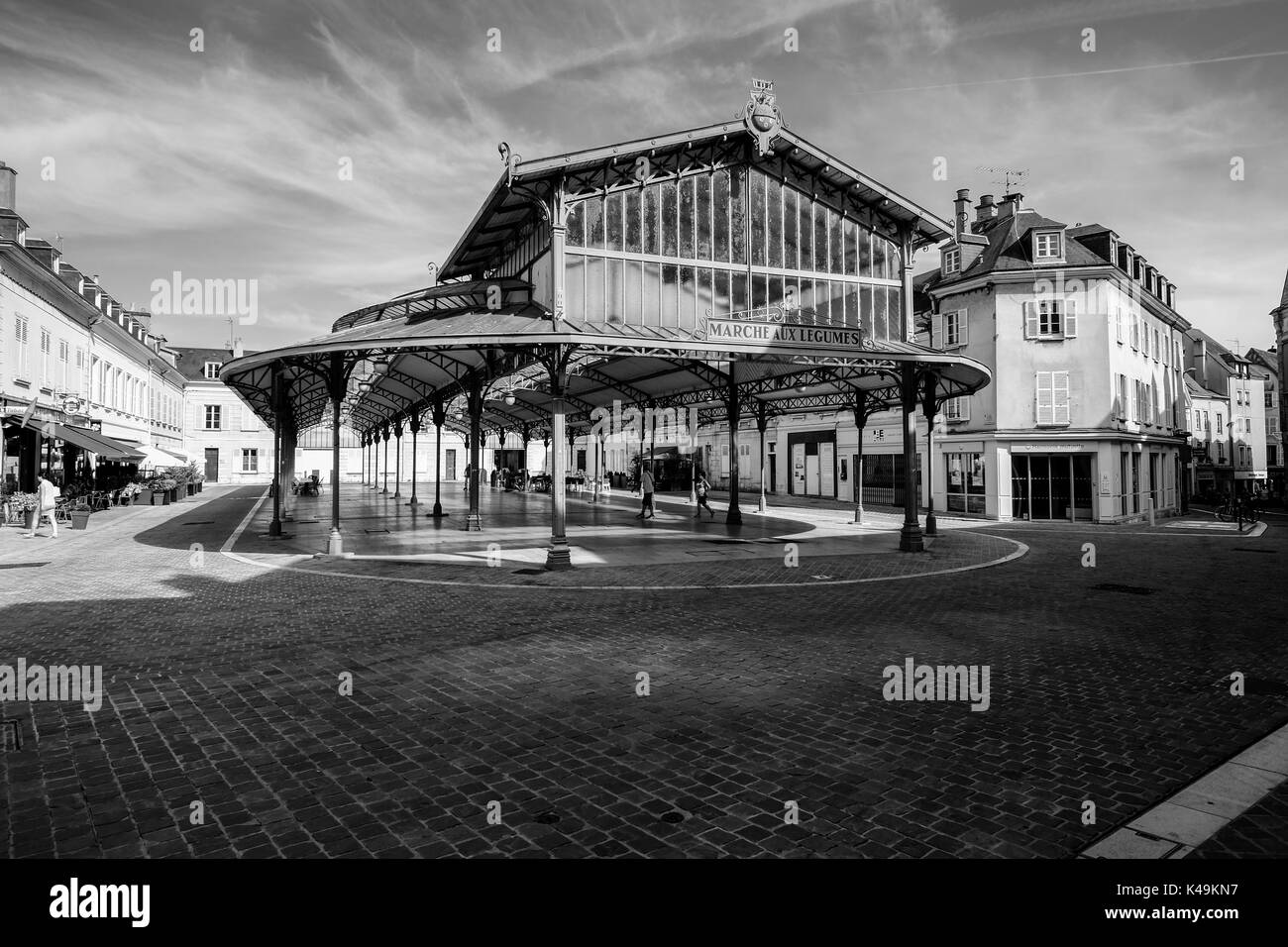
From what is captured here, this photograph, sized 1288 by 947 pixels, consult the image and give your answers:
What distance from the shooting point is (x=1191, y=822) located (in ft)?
13.2

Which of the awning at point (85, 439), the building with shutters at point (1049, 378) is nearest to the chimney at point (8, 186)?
the awning at point (85, 439)

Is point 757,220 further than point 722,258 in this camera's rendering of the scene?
Yes

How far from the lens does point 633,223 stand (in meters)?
15.6

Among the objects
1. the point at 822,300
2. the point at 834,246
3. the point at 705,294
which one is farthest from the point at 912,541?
the point at 705,294

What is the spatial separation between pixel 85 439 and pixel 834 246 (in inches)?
1030

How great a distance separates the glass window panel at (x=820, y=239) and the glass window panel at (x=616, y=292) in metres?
5.24

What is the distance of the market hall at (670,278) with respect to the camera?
14375mm

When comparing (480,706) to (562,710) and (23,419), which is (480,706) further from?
(23,419)

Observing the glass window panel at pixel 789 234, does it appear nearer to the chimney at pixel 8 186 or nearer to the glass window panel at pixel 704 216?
the glass window panel at pixel 704 216

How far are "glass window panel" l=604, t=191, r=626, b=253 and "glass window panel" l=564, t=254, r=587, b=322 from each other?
82 cm

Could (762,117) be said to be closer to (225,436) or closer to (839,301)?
(839,301)

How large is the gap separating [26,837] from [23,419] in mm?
25457
